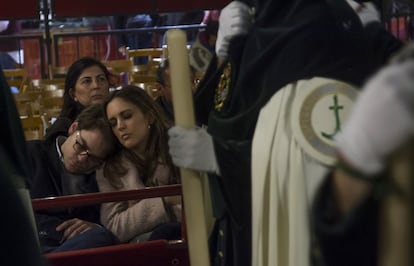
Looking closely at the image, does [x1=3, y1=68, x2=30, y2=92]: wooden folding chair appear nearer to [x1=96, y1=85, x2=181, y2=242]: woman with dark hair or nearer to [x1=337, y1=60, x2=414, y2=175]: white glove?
[x1=96, y1=85, x2=181, y2=242]: woman with dark hair

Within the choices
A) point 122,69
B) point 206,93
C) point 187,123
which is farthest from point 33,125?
point 187,123

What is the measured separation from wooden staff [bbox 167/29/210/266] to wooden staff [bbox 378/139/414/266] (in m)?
1.28

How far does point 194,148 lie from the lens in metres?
2.45

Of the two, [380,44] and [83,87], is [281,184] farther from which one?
[83,87]

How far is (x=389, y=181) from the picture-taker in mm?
1180

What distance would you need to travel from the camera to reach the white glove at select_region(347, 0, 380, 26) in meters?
2.38

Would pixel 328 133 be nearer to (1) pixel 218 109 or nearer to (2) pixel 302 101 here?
(2) pixel 302 101

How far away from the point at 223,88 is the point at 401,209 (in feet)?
4.84

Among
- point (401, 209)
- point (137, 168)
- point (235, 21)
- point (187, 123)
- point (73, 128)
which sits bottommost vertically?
A: point (137, 168)

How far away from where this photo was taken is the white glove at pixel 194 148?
244 cm

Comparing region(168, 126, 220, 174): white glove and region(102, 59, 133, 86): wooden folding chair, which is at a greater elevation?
region(168, 126, 220, 174): white glove

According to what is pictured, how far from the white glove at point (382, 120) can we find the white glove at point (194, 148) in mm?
1225

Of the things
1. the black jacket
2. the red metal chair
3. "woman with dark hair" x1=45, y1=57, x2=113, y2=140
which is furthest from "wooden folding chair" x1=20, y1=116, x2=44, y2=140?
the red metal chair

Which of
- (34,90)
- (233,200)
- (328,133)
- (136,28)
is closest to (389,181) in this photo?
(328,133)
